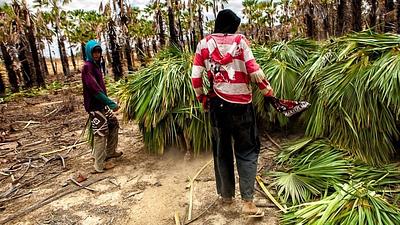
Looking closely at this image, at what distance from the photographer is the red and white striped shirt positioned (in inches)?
121

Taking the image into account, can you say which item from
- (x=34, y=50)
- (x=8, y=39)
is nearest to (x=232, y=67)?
(x=34, y=50)

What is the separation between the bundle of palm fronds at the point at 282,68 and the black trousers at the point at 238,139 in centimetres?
159

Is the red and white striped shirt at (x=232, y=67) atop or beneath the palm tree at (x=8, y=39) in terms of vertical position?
beneath

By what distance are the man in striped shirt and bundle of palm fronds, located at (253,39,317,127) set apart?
162 cm

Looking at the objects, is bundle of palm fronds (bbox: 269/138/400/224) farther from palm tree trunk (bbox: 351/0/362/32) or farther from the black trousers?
palm tree trunk (bbox: 351/0/362/32)

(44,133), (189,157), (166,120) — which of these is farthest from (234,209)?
(44,133)

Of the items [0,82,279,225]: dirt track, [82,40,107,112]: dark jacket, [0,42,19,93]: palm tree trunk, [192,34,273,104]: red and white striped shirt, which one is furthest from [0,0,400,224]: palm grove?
[0,42,19,93]: palm tree trunk

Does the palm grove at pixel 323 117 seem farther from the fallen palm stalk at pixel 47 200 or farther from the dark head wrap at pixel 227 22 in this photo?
the dark head wrap at pixel 227 22

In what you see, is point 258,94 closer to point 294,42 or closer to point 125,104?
point 294,42

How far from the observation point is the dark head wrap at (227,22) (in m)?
3.07

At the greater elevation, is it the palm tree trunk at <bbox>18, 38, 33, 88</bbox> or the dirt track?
the palm tree trunk at <bbox>18, 38, 33, 88</bbox>

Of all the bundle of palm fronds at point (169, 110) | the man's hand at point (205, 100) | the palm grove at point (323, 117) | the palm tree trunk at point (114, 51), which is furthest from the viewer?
the palm tree trunk at point (114, 51)

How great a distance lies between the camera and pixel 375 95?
11.8 ft

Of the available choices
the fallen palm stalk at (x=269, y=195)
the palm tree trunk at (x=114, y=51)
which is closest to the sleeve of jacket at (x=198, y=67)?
the fallen palm stalk at (x=269, y=195)
